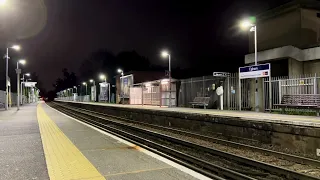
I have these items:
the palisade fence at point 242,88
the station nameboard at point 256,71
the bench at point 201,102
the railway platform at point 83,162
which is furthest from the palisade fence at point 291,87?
the railway platform at point 83,162

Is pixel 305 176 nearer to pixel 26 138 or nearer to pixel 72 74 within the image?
pixel 26 138

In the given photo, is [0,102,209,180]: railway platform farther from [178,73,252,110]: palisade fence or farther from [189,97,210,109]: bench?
[189,97,210,109]: bench

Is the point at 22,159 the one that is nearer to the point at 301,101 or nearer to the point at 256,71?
the point at 301,101

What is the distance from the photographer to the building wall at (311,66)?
74.2 ft

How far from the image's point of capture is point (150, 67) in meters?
105

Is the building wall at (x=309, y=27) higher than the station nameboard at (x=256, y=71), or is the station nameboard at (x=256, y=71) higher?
the building wall at (x=309, y=27)

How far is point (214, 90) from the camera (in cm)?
2262

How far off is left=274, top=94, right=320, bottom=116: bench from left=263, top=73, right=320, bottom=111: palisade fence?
2.84 feet

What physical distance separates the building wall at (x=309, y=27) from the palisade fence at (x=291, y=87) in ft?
41.8

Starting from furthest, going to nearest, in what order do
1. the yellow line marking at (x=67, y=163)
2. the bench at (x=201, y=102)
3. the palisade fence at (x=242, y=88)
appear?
1. the bench at (x=201, y=102)
2. the palisade fence at (x=242, y=88)
3. the yellow line marking at (x=67, y=163)

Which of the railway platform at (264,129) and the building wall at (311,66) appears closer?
the railway platform at (264,129)

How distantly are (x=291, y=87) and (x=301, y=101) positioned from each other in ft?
6.25

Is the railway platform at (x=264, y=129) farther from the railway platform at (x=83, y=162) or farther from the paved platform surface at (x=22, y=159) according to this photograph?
the paved platform surface at (x=22, y=159)

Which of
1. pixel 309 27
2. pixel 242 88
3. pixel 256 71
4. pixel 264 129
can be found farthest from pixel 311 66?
pixel 264 129
